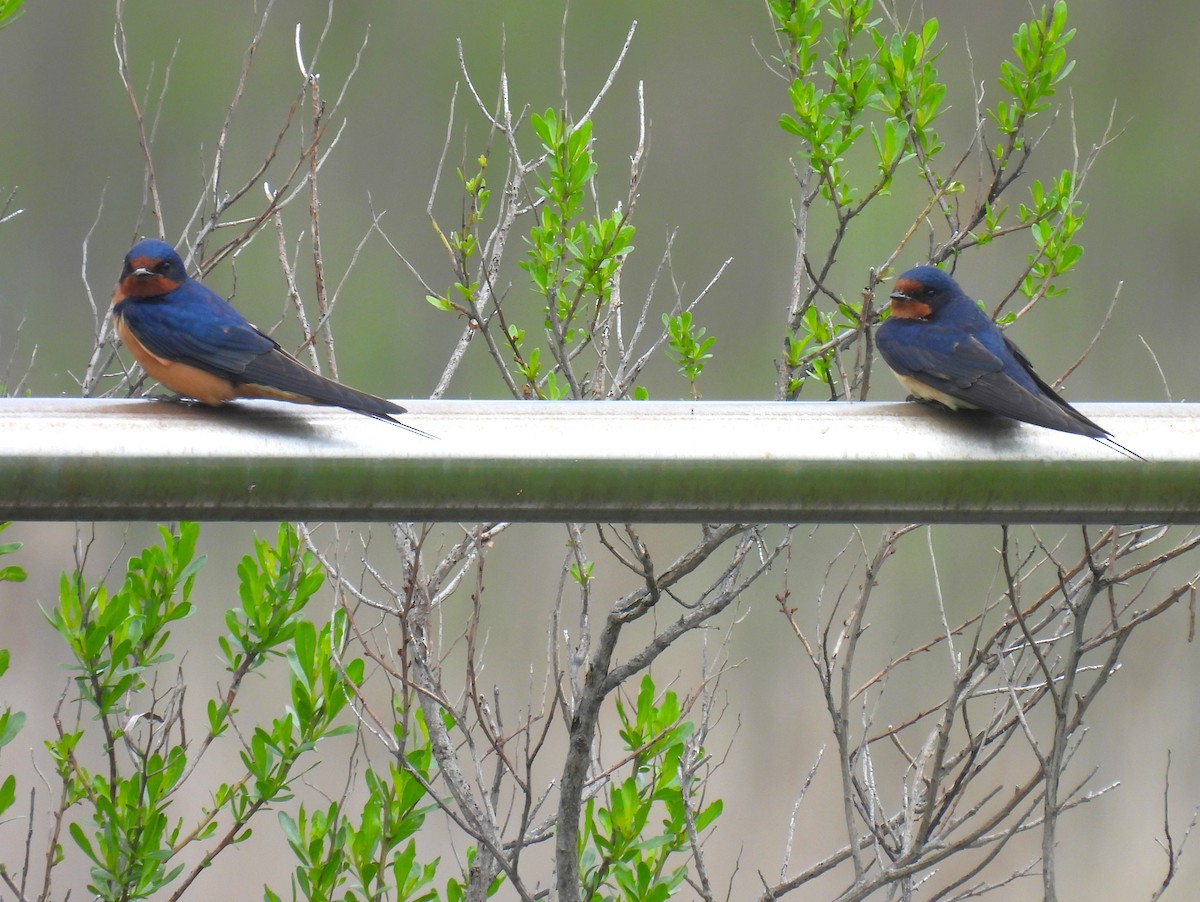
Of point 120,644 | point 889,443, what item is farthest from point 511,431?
point 120,644

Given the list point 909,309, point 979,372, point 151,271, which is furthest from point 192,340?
point 909,309

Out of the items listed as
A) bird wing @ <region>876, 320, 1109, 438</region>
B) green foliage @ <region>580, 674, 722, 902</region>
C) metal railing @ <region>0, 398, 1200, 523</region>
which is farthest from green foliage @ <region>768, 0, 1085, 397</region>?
metal railing @ <region>0, 398, 1200, 523</region>

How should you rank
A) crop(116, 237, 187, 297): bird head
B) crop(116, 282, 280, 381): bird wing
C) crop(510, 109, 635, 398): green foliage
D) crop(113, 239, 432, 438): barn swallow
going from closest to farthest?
1. crop(113, 239, 432, 438): barn swallow
2. crop(116, 282, 280, 381): bird wing
3. crop(116, 237, 187, 297): bird head
4. crop(510, 109, 635, 398): green foliage

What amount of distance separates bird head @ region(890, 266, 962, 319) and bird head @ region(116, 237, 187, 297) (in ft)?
3.45

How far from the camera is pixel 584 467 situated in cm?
66

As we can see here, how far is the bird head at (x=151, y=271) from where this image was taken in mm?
1642

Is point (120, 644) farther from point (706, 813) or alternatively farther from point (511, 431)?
point (511, 431)

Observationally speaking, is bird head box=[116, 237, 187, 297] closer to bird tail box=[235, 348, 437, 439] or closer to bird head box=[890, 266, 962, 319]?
bird tail box=[235, 348, 437, 439]

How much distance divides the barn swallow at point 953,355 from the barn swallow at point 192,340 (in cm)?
58

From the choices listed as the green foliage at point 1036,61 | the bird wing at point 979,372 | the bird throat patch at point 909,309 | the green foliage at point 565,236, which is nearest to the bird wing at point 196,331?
the green foliage at point 565,236

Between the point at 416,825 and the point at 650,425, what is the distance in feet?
5.14

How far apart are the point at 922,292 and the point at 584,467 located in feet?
4.24

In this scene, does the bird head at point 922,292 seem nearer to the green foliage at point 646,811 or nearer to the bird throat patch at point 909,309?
the bird throat patch at point 909,309

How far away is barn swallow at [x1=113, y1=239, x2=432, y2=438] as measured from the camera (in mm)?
1246
